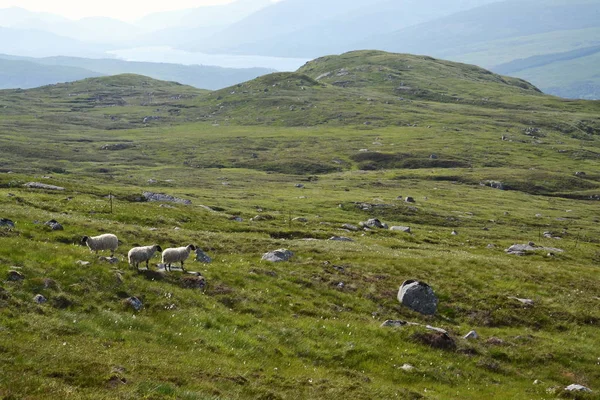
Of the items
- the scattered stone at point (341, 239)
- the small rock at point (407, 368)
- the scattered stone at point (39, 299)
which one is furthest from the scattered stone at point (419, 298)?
the scattered stone at point (39, 299)

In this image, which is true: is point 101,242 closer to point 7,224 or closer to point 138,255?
point 138,255

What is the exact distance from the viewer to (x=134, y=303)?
23656 millimetres

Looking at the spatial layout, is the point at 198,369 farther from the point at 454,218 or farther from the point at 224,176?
the point at 224,176

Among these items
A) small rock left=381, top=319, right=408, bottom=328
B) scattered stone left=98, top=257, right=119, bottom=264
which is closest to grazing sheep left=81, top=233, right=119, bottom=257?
scattered stone left=98, top=257, right=119, bottom=264

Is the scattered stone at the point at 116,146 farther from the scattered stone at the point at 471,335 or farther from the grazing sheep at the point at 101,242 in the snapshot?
the scattered stone at the point at 471,335

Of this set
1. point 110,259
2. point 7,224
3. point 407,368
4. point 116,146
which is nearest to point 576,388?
point 407,368

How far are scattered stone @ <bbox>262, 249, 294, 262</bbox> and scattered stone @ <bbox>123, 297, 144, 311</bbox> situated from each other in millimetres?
16204

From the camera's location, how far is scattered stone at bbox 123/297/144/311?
23.4 m

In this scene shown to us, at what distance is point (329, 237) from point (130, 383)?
42.8 meters

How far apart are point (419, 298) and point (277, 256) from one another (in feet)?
37.9

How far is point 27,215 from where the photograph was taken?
4044 cm

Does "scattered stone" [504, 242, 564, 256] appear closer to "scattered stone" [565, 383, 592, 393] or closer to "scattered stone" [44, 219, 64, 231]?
"scattered stone" [565, 383, 592, 393]

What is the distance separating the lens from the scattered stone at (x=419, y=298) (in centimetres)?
3341

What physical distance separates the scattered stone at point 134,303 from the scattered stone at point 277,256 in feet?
53.2
